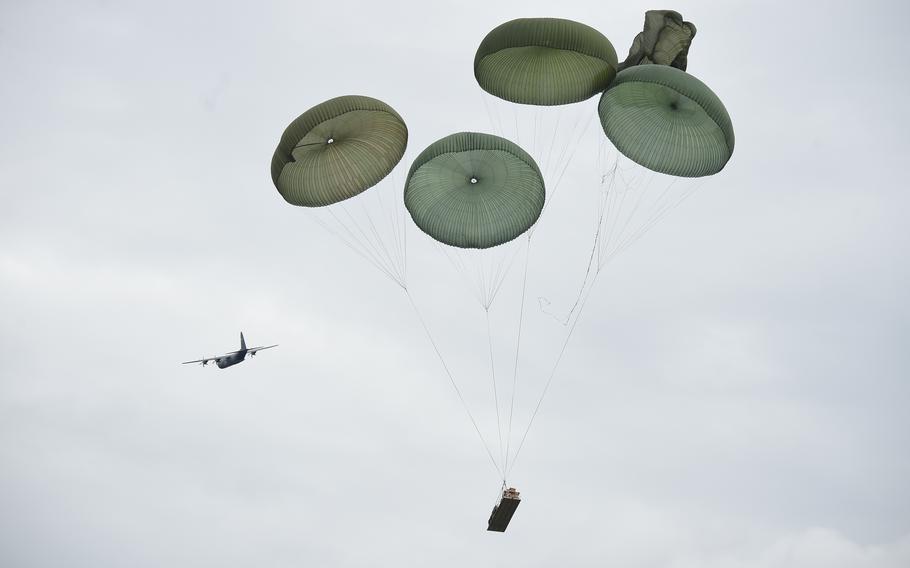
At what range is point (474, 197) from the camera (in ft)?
99.7

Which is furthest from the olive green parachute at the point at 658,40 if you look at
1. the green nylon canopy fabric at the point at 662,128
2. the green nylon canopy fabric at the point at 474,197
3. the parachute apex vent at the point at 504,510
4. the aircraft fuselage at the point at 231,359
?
the aircraft fuselage at the point at 231,359

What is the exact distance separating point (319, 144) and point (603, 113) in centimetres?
812

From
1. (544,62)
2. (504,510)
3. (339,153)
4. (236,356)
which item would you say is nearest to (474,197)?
(339,153)

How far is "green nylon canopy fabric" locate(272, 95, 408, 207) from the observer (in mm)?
30109

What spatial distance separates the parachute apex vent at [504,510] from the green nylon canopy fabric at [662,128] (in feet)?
32.4

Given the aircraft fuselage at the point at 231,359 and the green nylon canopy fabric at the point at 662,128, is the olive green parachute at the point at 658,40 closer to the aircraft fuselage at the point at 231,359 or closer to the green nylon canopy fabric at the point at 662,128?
the green nylon canopy fabric at the point at 662,128

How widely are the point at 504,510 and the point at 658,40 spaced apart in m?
14.3

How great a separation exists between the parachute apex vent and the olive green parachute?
12760 mm

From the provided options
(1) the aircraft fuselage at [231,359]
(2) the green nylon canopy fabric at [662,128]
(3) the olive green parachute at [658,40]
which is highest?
(1) the aircraft fuselage at [231,359]

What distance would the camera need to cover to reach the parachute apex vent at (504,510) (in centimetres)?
2892

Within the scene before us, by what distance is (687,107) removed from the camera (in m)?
29.2

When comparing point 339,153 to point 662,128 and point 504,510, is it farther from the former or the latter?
point 504,510

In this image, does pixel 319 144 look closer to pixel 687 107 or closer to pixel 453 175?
pixel 453 175

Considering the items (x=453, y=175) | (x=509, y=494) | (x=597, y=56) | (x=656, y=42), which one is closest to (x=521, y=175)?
(x=453, y=175)
